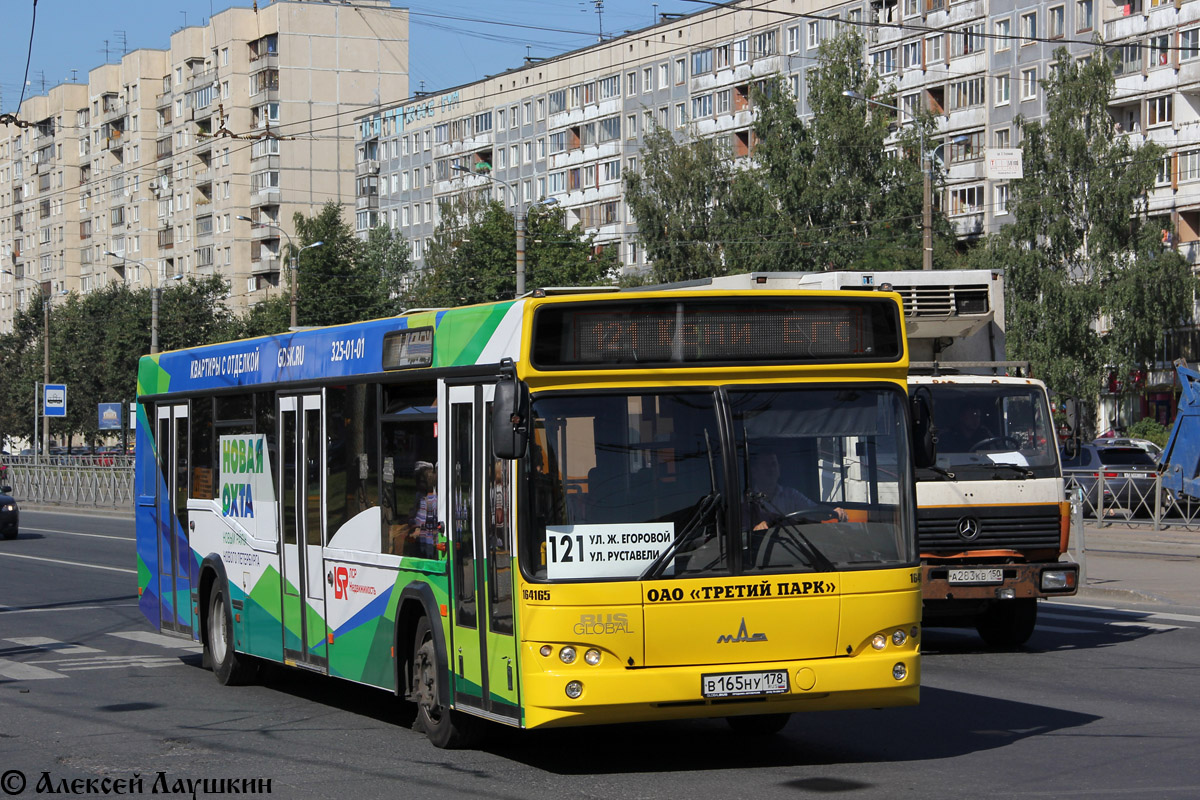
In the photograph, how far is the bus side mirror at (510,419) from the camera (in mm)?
7777

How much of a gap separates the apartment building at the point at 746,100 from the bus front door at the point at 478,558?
36352 mm

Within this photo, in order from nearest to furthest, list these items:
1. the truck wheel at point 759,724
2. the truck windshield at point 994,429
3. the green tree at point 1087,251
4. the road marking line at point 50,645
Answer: the truck wheel at point 759,724 → the truck windshield at point 994,429 → the road marking line at point 50,645 → the green tree at point 1087,251

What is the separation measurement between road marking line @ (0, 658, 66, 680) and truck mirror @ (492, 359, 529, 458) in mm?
6686

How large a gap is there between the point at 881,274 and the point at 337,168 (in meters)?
95.6

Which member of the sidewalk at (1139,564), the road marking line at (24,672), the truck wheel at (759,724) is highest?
the truck wheel at (759,724)

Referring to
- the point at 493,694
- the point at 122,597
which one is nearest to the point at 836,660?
the point at 493,694

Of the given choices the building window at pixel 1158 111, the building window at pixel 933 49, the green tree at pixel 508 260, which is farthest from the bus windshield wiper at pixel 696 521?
the green tree at pixel 508 260

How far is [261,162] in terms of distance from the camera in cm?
Result: 10425

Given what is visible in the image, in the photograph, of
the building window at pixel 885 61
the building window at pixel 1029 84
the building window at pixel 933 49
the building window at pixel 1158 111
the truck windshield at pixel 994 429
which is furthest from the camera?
the building window at pixel 885 61

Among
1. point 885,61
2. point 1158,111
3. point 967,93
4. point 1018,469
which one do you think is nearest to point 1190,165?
point 1158,111

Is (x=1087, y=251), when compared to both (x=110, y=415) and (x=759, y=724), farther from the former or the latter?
(x=759, y=724)

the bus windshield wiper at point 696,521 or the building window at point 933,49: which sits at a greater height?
the building window at point 933,49

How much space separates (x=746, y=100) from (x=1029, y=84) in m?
16.5

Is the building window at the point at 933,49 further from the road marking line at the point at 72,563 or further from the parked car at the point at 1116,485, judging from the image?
the road marking line at the point at 72,563
